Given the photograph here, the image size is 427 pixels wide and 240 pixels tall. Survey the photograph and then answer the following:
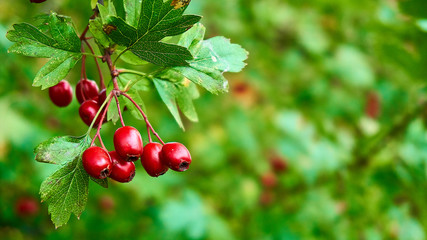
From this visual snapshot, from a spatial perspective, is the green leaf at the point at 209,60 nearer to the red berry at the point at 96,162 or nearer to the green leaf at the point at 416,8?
the red berry at the point at 96,162

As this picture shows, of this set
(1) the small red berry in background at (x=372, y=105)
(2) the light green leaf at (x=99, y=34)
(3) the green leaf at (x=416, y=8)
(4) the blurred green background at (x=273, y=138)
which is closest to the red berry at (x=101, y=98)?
(2) the light green leaf at (x=99, y=34)

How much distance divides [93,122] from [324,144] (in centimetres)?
187

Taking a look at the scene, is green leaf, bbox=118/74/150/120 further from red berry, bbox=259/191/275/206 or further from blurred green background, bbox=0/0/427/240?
red berry, bbox=259/191/275/206

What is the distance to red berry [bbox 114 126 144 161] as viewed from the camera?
0.77m

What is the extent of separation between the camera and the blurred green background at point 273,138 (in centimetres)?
217

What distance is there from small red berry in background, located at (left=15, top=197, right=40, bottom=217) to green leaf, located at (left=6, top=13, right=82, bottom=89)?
2436 mm

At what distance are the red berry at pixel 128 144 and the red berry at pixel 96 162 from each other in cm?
3

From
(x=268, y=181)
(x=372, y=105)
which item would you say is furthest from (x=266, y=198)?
(x=372, y=105)

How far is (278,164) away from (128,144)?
236 centimetres

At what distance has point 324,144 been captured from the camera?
244 cm

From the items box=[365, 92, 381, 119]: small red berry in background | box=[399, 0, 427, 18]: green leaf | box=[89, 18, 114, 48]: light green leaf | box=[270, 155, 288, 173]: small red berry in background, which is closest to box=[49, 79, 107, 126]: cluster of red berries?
box=[89, 18, 114, 48]: light green leaf

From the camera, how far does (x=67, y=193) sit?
739mm

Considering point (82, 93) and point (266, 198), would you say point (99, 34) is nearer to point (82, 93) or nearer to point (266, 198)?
point (82, 93)

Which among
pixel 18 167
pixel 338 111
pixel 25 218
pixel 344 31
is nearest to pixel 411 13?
pixel 338 111
